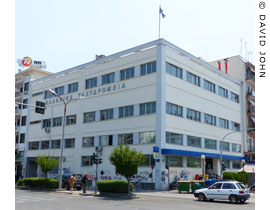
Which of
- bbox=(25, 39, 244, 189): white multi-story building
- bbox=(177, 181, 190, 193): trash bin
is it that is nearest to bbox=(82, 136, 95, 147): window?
Result: bbox=(25, 39, 244, 189): white multi-story building

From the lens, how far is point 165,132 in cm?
3356

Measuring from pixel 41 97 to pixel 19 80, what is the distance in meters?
13.3

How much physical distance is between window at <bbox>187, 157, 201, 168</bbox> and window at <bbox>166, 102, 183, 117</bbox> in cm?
557

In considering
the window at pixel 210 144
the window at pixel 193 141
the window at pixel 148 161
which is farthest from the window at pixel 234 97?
the window at pixel 148 161

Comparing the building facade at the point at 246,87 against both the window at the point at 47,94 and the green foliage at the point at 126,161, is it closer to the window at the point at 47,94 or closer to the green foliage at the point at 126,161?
the window at the point at 47,94

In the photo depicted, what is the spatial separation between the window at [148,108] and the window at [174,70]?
14.3 feet

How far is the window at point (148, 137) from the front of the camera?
33656 mm

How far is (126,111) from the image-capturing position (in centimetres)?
3691

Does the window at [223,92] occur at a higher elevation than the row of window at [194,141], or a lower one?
higher

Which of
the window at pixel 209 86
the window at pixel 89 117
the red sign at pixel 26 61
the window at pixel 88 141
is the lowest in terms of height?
the window at pixel 88 141

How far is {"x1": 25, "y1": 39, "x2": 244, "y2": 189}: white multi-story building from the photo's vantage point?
34281 millimetres

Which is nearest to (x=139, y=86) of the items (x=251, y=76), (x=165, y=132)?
(x=165, y=132)

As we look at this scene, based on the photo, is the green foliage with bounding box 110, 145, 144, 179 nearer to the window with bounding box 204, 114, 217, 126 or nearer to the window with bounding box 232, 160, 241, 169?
the window with bounding box 204, 114, 217, 126

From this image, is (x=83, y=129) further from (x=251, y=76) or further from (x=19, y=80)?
(x=251, y=76)
